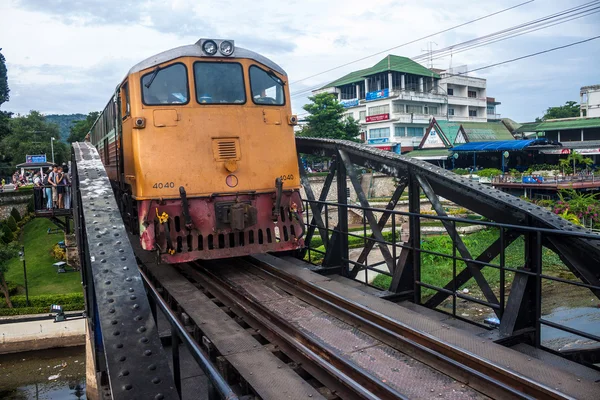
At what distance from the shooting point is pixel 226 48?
26.8 ft

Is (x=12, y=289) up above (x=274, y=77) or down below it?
below

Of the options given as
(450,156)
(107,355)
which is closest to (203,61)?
(107,355)

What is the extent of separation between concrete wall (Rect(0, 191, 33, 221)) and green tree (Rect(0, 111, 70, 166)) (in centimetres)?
1095

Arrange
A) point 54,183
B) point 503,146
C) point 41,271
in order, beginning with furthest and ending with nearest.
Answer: point 503,146 → point 41,271 → point 54,183

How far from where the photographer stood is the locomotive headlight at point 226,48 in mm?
8148

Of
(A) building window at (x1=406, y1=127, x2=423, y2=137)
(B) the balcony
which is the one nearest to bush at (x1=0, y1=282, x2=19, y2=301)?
(A) building window at (x1=406, y1=127, x2=423, y2=137)

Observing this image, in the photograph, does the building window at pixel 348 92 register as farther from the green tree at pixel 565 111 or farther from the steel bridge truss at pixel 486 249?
the steel bridge truss at pixel 486 249

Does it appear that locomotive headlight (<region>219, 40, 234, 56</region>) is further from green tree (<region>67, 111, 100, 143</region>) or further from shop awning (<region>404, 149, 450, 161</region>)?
green tree (<region>67, 111, 100, 143</region>)

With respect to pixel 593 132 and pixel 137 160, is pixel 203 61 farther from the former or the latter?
pixel 593 132

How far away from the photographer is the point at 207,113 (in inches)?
314

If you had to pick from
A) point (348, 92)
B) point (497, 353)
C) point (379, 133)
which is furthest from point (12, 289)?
point (348, 92)

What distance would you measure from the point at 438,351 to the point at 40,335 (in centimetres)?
1847

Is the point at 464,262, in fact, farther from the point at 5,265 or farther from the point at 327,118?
the point at 327,118

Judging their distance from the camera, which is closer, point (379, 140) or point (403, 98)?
point (403, 98)
